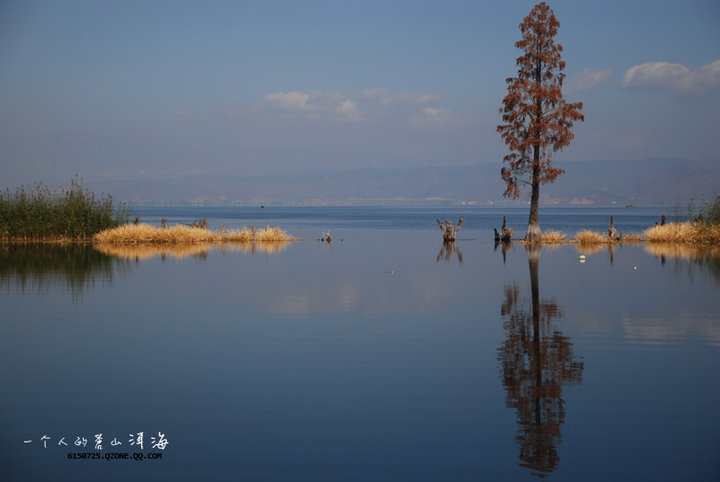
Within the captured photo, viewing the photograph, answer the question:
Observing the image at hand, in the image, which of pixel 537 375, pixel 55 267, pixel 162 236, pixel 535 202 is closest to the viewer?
pixel 537 375

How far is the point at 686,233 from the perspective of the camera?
50156mm

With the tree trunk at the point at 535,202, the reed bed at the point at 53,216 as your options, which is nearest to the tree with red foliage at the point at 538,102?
the tree trunk at the point at 535,202

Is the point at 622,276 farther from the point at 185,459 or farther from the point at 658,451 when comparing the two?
the point at 185,459

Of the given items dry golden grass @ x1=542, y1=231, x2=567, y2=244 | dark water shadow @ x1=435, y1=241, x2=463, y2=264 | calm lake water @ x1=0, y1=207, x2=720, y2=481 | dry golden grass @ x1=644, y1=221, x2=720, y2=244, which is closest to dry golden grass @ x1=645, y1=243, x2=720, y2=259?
dry golden grass @ x1=644, y1=221, x2=720, y2=244

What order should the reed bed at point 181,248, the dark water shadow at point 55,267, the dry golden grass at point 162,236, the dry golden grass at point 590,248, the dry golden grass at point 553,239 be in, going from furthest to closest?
the dry golden grass at point 553,239 < the dry golden grass at point 162,236 < the dry golden grass at point 590,248 < the reed bed at point 181,248 < the dark water shadow at point 55,267

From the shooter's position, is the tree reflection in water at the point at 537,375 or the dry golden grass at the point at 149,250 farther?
the dry golden grass at the point at 149,250

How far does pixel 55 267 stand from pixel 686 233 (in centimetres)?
3773

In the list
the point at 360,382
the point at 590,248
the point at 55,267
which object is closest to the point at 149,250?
the point at 55,267

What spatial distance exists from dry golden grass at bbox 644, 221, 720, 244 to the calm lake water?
24925 millimetres

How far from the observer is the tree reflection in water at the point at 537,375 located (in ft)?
28.7

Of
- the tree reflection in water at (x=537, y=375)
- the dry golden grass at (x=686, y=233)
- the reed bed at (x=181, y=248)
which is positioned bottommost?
the tree reflection in water at (x=537, y=375)

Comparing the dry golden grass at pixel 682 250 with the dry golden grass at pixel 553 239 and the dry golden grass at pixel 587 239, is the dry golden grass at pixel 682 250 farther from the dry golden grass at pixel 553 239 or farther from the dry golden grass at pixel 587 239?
the dry golden grass at pixel 553 239

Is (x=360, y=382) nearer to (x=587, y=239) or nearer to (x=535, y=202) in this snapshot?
(x=535, y=202)

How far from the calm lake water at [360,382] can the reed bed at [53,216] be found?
2425 centimetres
